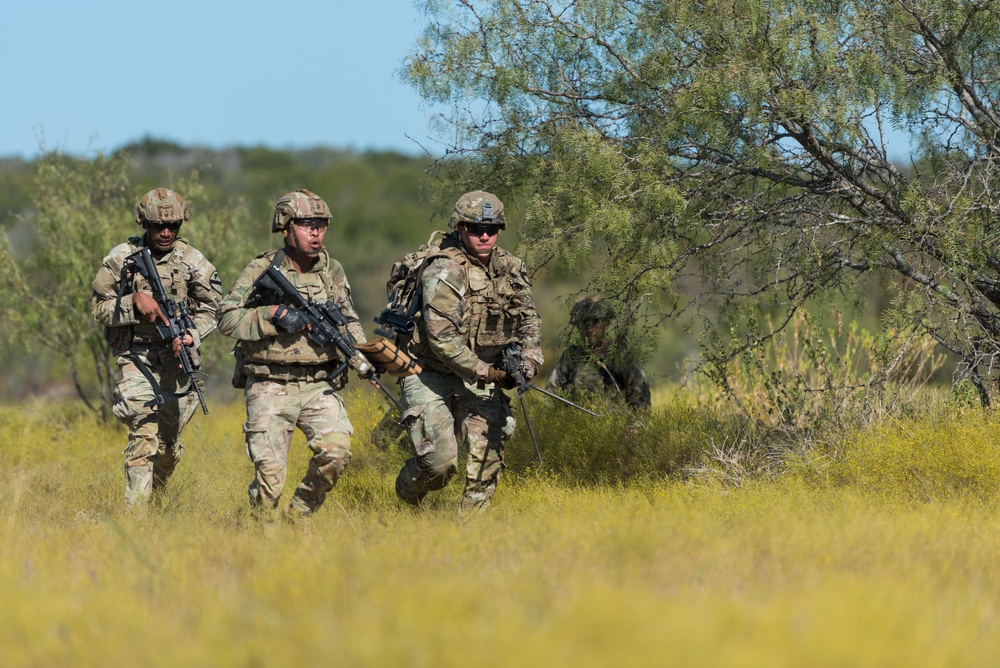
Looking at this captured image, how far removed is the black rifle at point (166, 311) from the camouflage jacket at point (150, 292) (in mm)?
52

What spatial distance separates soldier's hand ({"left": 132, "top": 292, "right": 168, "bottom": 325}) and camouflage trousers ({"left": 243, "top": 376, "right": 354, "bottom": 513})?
973 mm

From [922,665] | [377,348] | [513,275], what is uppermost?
[513,275]

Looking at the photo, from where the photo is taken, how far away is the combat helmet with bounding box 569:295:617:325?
25.0ft

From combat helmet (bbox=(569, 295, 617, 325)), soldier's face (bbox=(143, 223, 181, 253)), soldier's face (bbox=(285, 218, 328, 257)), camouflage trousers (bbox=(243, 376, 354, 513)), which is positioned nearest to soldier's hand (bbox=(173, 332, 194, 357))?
soldier's face (bbox=(143, 223, 181, 253))

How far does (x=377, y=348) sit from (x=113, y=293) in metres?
2.02

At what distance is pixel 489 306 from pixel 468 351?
35cm

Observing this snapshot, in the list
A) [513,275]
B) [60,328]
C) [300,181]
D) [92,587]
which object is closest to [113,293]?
[513,275]

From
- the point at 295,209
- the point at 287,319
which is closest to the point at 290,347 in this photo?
the point at 287,319

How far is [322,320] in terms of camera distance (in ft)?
20.5

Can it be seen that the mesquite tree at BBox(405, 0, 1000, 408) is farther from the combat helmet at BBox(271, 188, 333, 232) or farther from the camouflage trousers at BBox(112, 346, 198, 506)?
the camouflage trousers at BBox(112, 346, 198, 506)

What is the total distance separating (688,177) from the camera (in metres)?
7.11

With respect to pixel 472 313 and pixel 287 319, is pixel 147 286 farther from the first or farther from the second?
pixel 472 313

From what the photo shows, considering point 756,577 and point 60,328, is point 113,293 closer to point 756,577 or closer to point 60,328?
point 756,577

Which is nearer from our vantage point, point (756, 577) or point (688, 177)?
point (756, 577)
